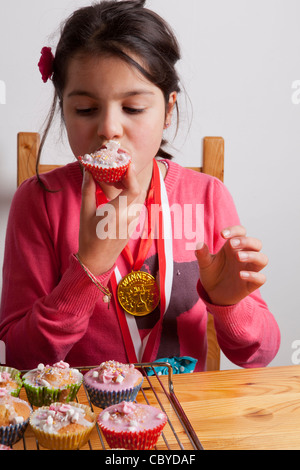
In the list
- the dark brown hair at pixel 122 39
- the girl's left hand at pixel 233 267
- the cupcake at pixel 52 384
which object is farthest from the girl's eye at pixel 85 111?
the cupcake at pixel 52 384

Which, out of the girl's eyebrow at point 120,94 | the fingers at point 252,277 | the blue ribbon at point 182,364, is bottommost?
the blue ribbon at point 182,364

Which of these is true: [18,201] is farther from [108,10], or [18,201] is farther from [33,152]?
[108,10]

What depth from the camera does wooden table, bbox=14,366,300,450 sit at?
0.91 meters

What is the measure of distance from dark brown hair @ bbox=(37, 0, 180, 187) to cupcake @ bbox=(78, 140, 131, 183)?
0.20m

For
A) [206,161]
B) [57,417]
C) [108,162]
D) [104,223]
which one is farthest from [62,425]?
[206,161]

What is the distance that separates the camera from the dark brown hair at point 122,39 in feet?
4.10

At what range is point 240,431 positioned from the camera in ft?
3.07

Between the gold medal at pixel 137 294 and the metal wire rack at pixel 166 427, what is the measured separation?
1.03ft

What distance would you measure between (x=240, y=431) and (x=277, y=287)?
1.40 metres

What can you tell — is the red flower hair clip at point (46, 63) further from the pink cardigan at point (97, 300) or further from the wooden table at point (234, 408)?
the wooden table at point (234, 408)

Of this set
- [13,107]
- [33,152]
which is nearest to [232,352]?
[33,152]

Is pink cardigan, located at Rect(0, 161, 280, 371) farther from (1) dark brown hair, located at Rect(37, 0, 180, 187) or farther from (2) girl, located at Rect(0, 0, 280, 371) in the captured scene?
(1) dark brown hair, located at Rect(37, 0, 180, 187)

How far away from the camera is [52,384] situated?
3.40 ft

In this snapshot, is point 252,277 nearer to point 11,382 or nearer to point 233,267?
point 233,267
